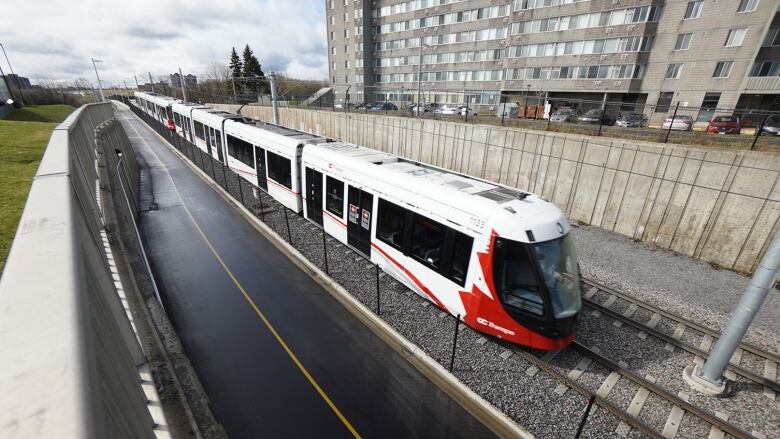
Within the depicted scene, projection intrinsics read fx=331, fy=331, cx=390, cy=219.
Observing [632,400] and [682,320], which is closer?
[632,400]

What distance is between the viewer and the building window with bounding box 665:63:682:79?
111 feet

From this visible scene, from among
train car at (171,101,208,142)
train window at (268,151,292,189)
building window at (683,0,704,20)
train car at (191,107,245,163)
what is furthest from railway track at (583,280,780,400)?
building window at (683,0,704,20)

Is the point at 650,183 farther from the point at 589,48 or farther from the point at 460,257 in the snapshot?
the point at 589,48

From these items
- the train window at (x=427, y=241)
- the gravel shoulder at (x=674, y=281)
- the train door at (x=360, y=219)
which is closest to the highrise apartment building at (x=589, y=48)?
the train door at (x=360, y=219)

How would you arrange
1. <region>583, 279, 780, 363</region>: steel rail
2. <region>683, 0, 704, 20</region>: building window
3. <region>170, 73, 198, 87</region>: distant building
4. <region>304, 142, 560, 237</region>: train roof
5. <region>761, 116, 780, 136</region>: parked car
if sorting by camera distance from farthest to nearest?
<region>170, 73, 198, 87</region>: distant building
<region>683, 0, 704, 20</region>: building window
<region>761, 116, 780, 136</region>: parked car
<region>583, 279, 780, 363</region>: steel rail
<region>304, 142, 560, 237</region>: train roof

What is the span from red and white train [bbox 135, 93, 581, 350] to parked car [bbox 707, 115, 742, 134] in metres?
15.1

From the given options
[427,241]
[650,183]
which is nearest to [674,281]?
[650,183]

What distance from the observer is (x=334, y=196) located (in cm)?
1165

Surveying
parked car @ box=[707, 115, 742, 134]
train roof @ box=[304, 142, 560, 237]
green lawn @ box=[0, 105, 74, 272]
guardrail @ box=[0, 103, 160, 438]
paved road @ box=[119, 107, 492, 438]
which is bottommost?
paved road @ box=[119, 107, 492, 438]

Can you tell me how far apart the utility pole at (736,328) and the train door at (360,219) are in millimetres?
8333

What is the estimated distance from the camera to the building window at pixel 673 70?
111ft

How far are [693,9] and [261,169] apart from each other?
4240 centimetres

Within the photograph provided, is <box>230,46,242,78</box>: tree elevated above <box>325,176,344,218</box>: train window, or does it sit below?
above

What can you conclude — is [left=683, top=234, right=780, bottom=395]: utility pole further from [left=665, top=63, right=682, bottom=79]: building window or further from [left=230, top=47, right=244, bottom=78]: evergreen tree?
[left=230, top=47, right=244, bottom=78]: evergreen tree
